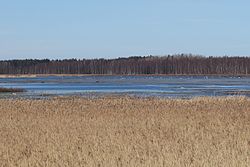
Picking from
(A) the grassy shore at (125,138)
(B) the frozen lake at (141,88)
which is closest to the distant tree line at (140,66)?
(B) the frozen lake at (141,88)

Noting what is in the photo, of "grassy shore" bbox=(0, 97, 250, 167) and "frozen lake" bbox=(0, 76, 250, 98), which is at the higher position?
"grassy shore" bbox=(0, 97, 250, 167)

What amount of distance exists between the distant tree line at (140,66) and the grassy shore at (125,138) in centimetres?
14272

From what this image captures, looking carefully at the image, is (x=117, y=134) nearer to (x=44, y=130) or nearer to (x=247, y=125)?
(x=44, y=130)

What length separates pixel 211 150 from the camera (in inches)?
419

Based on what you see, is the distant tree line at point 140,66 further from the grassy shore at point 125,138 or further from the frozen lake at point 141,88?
the grassy shore at point 125,138

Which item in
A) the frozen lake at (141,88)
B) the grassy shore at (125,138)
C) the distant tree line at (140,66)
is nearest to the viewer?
the grassy shore at (125,138)

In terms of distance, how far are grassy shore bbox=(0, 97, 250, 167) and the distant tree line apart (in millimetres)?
142719

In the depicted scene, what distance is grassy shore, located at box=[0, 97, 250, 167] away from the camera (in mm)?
9867

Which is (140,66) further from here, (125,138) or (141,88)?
(125,138)

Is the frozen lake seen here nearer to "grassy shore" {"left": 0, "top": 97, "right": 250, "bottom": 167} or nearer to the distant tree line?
"grassy shore" {"left": 0, "top": 97, "right": 250, "bottom": 167}

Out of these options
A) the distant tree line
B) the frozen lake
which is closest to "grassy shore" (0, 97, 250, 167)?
the frozen lake

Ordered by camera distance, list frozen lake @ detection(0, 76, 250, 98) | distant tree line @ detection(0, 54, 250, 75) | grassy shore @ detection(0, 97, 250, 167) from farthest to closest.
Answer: distant tree line @ detection(0, 54, 250, 75), frozen lake @ detection(0, 76, 250, 98), grassy shore @ detection(0, 97, 250, 167)

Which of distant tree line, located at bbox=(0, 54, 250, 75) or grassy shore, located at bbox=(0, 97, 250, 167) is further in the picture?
distant tree line, located at bbox=(0, 54, 250, 75)

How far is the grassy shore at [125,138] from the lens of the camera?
388 inches
